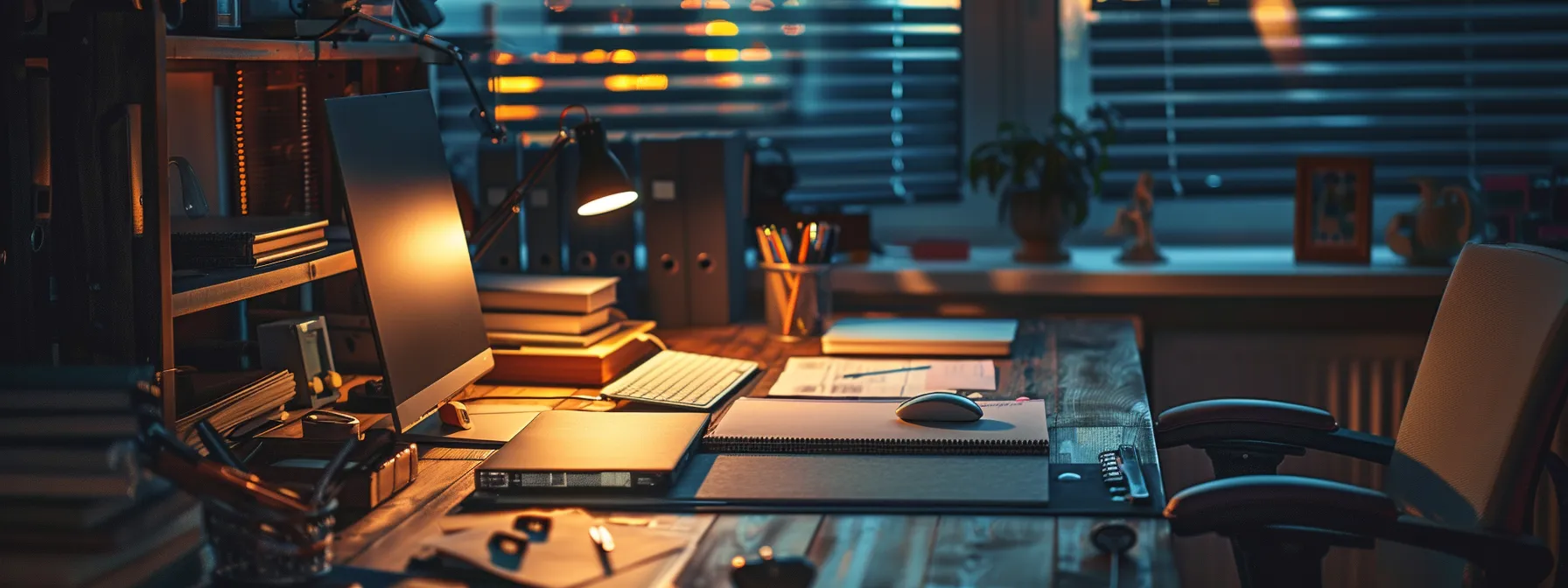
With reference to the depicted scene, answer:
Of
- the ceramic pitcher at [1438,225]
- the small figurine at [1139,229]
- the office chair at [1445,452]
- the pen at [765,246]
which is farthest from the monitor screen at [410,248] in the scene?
the ceramic pitcher at [1438,225]

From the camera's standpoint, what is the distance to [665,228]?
2547mm

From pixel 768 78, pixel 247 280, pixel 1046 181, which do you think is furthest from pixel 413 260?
pixel 768 78

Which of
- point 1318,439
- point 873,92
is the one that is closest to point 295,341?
point 1318,439

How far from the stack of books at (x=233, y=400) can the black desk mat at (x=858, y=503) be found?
37cm

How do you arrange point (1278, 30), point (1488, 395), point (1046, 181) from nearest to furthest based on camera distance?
point (1488, 395), point (1046, 181), point (1278, 30)

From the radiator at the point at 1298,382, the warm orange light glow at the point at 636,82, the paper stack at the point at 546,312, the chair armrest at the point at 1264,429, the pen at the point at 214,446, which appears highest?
the warm orange light glow at the point at 636,82

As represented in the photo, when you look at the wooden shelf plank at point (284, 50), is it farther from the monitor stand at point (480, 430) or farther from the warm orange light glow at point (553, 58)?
the warm orange light glow at point (553, 58)

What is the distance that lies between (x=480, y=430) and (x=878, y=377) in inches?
23.2

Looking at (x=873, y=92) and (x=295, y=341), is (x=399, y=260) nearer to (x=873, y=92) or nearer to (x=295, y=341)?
(x=295, y=341)

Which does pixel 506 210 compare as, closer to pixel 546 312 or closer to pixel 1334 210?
pixel 546 312

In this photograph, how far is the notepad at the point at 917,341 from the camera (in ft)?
7.27

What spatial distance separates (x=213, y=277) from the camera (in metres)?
1.53

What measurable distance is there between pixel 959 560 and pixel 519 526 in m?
0.39

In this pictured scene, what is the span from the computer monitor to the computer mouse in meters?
0.46
